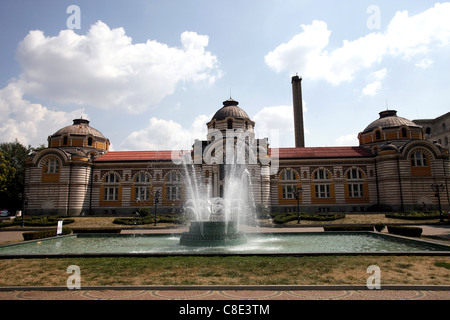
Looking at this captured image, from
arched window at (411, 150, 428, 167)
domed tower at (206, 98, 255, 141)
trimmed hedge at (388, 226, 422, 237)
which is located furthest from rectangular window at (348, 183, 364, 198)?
trimmed hedge at (388, 226, 422, 237)

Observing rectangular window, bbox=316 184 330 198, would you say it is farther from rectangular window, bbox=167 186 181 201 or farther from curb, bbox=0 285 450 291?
curb, bbox=0 285 450 291

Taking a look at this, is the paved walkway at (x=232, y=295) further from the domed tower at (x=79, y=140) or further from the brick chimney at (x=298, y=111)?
the brick chimney at (x=298, y=111)

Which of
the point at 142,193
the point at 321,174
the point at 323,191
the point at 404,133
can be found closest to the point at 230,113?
the point at 321,174

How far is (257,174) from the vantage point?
38719 mm

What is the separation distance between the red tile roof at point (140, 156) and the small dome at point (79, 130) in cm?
479

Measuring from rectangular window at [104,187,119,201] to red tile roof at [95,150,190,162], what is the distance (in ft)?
13.6

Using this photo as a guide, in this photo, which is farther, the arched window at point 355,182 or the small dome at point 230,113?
the small dome at point 230,113

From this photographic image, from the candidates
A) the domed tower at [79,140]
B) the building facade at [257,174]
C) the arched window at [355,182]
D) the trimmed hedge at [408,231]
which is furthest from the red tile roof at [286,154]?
the trimmed hedge at [408,231]

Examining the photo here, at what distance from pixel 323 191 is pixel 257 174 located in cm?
989

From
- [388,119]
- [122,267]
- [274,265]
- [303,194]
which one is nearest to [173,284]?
[122,267]

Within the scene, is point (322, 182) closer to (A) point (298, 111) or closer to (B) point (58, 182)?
(A) point (298, 111)

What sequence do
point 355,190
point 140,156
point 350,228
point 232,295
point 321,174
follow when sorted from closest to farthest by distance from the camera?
point 232,295
point 350,228
point 355,190
point 321,174
point 140,156

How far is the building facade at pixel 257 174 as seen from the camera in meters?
37.8

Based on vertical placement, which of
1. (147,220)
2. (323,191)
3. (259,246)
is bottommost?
(259,246)
